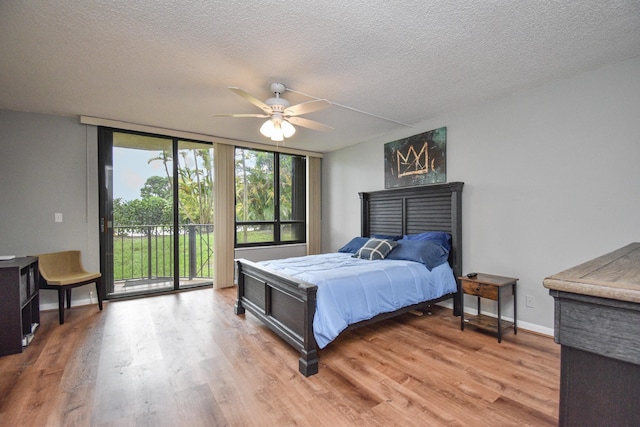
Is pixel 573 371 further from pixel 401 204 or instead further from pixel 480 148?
pixel 401 204

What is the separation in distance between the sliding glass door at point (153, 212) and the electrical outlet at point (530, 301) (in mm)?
4560

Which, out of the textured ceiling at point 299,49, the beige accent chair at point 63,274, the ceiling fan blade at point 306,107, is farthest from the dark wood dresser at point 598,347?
the beige accent chair at point 63,274

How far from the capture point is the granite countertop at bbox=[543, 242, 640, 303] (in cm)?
72

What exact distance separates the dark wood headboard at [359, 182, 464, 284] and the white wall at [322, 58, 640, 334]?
14cm

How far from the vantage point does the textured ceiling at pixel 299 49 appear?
1.86m

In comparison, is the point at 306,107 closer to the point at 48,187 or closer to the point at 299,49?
the point at 299,49

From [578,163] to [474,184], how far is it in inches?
38.1

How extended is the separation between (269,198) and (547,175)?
13.7 ft

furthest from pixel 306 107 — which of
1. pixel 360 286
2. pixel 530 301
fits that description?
pixel 530 301

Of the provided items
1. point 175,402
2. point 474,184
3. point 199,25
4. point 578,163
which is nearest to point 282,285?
point 175,402

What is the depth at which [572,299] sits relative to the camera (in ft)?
2.61

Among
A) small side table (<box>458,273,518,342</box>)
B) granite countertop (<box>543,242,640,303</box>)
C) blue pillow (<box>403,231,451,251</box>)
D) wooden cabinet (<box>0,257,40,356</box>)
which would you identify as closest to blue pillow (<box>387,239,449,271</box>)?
blue pillow (<box>403,231,451,251</box>)

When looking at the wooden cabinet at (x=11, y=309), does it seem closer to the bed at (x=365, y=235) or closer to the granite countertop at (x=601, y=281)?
the bed at (x=365, y=235)

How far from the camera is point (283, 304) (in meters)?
2.71
